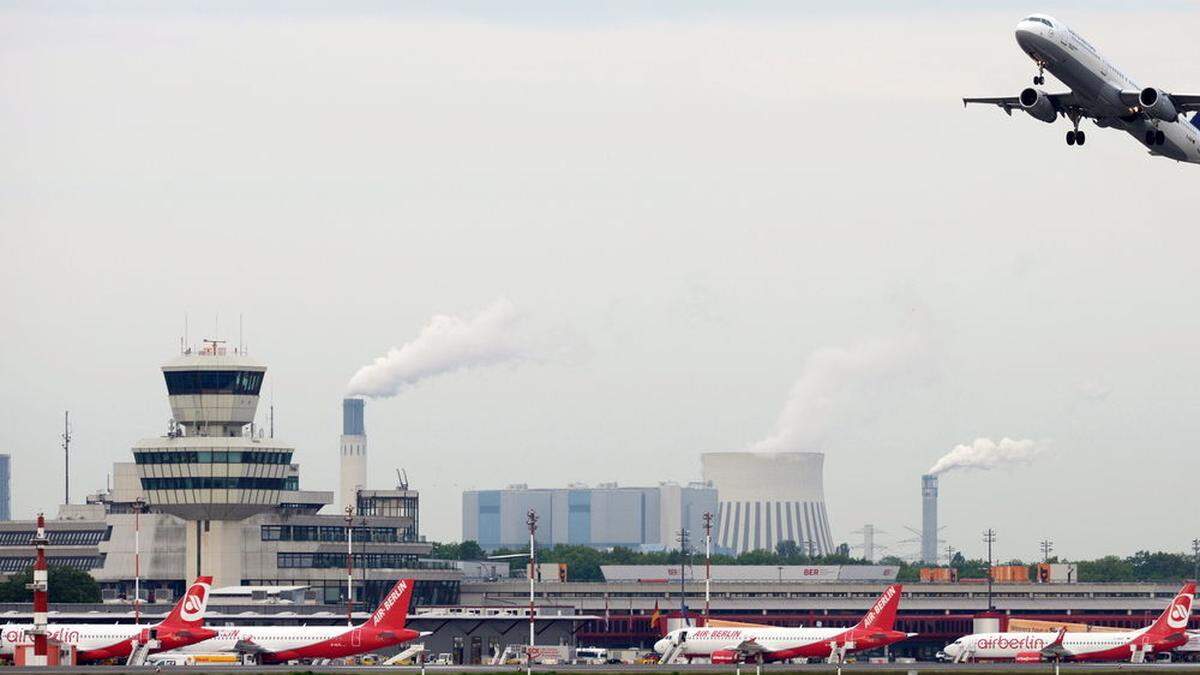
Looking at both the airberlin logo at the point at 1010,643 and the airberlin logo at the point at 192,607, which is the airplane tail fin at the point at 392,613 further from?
the airberlin logo at the point at 1010,643

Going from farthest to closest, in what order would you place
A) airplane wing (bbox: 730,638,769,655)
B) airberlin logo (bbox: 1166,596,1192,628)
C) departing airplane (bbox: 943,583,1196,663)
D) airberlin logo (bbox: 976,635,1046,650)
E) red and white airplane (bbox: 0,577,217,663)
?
airberlin logo (bbox: 976,635,1046,650) → airberlin logo (bbox: 1166,596,1192,628) → departing airplane (bbox: 943,583,1196,663) → airplane wing (bbox: 730,638,769,655) → red and white airplane (bbox: 0,577,217,663)

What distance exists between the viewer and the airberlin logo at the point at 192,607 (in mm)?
161250

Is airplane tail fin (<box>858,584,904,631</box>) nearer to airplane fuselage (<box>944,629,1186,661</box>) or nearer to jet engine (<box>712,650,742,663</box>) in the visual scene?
airplane fuselage (<box>944,629,1186,661</box>)

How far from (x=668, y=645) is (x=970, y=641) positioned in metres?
24.8

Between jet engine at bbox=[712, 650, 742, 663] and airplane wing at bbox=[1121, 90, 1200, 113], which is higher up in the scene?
airplane wing at bbox=[1121, 90, 1200, 113]

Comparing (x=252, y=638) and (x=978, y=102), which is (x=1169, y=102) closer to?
(x=978, y=102)

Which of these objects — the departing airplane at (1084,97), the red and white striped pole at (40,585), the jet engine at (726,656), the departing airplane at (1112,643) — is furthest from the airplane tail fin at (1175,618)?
the red and white striped pole at (40,585)

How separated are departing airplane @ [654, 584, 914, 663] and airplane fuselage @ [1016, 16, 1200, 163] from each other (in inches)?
2351

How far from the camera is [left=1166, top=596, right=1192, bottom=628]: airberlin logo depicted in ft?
570

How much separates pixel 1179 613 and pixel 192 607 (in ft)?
252

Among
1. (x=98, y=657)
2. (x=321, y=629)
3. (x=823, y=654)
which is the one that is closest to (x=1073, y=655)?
(x=823, y=654)

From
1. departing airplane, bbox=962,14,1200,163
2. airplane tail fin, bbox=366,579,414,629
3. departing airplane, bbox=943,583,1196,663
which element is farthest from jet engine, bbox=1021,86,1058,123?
airplane tail fin, bbox=366,579,414,629

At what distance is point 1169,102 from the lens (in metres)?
122

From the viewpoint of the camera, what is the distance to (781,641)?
174125 millimetres
